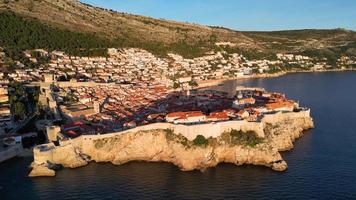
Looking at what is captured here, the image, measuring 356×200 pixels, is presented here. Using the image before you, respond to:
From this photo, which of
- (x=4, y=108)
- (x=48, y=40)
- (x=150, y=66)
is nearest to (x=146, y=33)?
(x=150, y=66)

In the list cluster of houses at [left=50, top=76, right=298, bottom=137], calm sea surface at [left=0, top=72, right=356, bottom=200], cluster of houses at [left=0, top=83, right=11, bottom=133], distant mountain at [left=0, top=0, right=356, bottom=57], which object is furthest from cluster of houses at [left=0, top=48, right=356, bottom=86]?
calm sea surface at [left=0, top=72, right=356, bottom=200]

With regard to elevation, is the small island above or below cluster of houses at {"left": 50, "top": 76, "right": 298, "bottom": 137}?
below

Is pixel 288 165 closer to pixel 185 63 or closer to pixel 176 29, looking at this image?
pixel 185 63

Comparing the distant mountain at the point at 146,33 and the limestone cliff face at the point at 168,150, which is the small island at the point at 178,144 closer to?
the limestone cliff face at the point at 168,150

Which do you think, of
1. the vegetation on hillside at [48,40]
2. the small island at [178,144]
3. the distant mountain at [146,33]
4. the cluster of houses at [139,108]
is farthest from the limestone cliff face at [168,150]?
the distant mountain at [146,33]

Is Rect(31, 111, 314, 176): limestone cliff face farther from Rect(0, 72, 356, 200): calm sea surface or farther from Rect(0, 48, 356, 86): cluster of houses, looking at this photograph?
Rect(0, 48, 356, 86): cluster of houses

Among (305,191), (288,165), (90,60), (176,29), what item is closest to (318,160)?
(288,165)
